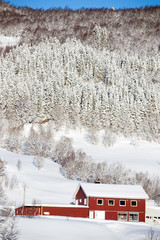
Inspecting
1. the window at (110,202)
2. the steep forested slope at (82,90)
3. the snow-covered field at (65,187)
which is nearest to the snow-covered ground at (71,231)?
the snow-covered field at (65,187)

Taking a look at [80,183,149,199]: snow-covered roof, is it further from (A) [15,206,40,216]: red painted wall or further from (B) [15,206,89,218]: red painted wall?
(A) [15,206,40,216]: red painted wall

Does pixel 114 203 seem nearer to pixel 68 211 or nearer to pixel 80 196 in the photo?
pixel 80 196

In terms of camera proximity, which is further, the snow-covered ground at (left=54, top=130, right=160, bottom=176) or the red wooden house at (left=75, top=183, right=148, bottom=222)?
the snow-covered ground at (left=54, top=130, right=160, bottom=176)

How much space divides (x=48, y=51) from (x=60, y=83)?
3286 centimetres

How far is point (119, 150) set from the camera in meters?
99.8

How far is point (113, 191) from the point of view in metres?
50.6

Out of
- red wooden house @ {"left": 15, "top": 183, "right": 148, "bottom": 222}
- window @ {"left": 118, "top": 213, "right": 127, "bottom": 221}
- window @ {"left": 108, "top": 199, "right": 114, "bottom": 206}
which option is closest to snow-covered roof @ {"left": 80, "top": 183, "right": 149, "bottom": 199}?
red wooden house @ {"left": 15, "top": 183, "right": 148, "bottom": 222}

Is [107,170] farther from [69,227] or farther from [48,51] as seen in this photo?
[48,51]

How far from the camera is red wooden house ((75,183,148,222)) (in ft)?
160

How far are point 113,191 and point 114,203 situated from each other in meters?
1.68

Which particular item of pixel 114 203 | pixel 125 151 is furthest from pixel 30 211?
pixel 125 151

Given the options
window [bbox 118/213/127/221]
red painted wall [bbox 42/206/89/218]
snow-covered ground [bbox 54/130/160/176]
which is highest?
snow-covered ground [bbox 54/130/160/176]

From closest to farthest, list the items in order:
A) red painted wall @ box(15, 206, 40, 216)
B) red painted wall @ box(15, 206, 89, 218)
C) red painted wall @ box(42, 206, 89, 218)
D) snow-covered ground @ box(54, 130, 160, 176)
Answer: red painted wall @ box(15, 206, 40, 216) < red painted wall @ box(15, 206, 89, 218) < red painted wall @ box(42, 206, 89, 218) < snow-covered ground @ box(54, 130, 160, 176)

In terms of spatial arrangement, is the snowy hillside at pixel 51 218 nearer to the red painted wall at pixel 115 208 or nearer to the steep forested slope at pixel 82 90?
the red painted wall at pixel 115 208
